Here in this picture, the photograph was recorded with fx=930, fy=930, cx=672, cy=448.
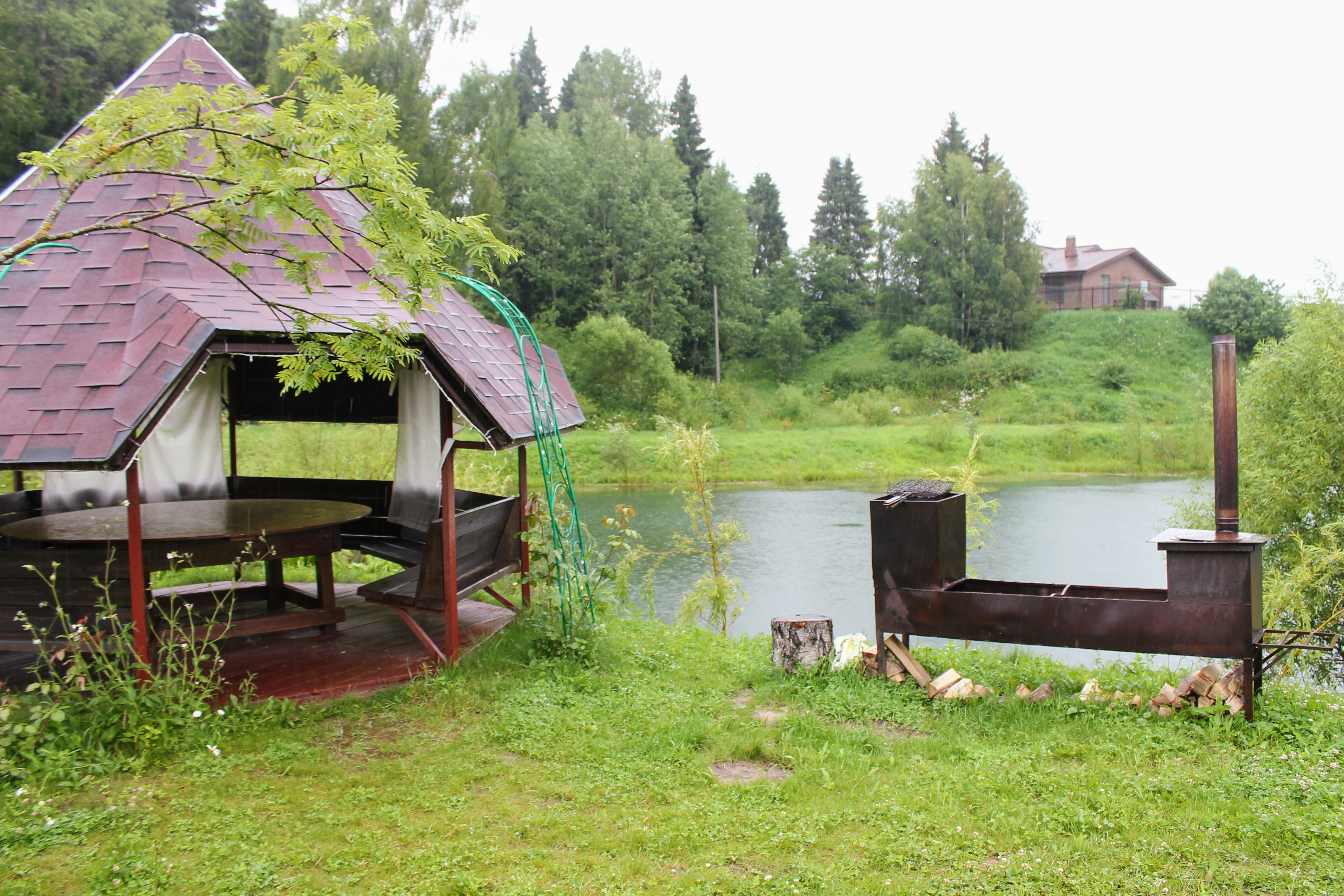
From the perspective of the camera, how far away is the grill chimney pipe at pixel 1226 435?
4.45m

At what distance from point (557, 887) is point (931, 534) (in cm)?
268

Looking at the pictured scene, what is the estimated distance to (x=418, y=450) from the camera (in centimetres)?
674

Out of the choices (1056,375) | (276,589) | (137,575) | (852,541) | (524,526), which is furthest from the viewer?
(1056,375)

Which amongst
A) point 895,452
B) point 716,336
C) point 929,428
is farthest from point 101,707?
point 716,336

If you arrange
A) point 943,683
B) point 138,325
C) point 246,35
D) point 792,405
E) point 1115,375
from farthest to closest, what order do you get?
1. point 1115,375
2. point 792,405
3. point 246,35
4. point 943,683
5. point 138,325

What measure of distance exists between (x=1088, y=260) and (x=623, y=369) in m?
25.6

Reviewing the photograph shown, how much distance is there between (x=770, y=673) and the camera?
17.7 feet

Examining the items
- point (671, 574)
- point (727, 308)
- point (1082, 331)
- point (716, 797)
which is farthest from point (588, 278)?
point (716, 797)

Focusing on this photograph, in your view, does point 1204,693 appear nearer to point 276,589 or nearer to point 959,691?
point 959,691

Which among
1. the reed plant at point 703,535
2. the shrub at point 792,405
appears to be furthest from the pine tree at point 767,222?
the reed plant at point 703,535

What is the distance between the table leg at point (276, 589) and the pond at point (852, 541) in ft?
15.4

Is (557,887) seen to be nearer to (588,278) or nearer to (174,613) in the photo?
(174,613)

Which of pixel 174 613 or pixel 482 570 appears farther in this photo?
pixel 482 570

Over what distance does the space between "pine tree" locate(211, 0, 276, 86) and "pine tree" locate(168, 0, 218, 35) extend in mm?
1504
